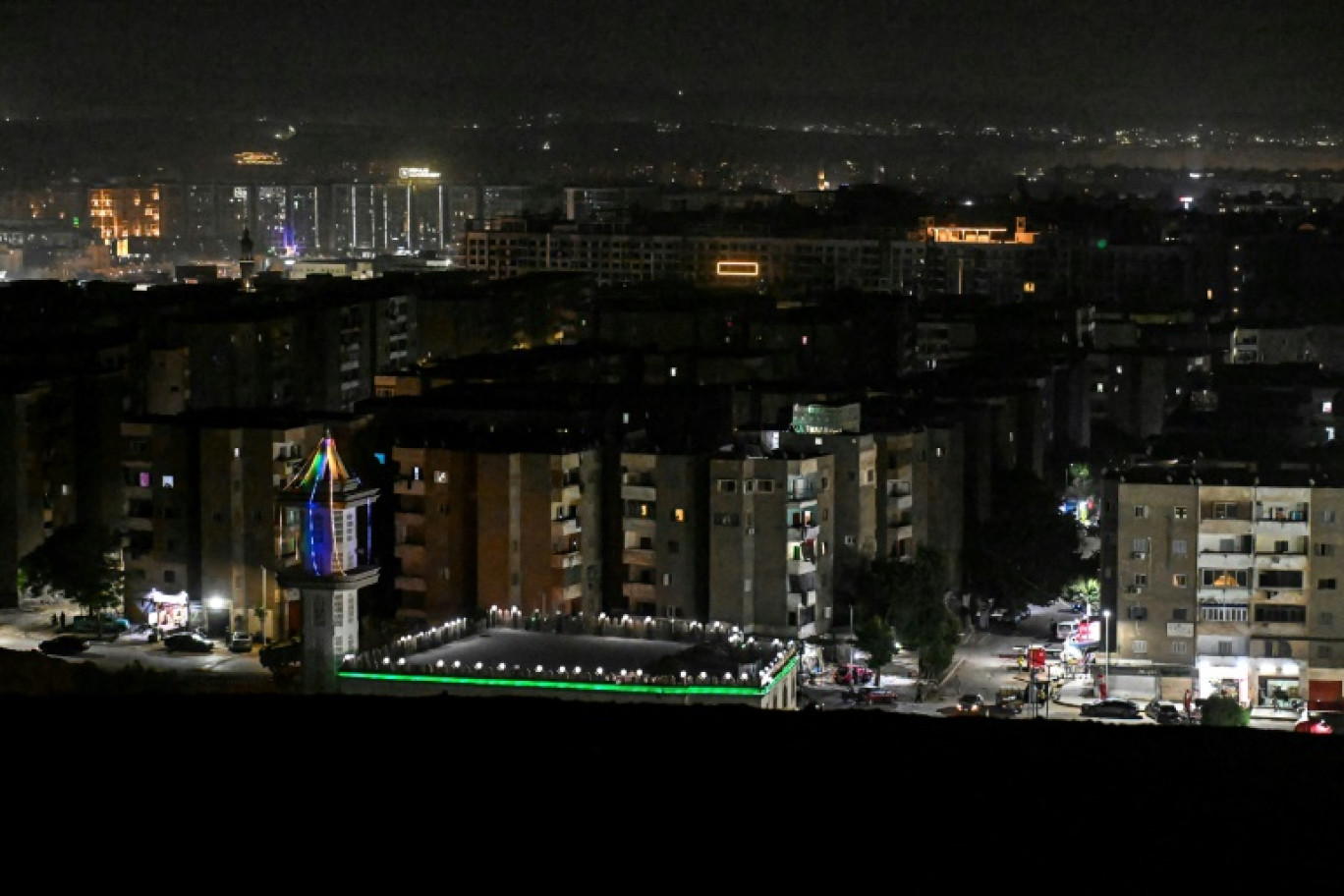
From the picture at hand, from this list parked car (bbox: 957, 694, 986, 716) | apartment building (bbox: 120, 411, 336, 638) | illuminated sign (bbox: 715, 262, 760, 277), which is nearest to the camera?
parked car (bbox: 957, 694, 986, 716)

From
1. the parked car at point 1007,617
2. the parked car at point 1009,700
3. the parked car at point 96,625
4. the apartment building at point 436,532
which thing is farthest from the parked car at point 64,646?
the parked car at point 1007,617

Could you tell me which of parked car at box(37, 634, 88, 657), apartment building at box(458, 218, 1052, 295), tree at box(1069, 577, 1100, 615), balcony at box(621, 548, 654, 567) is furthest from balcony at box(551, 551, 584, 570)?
apartment building at box(458, 218, 1052, 295)

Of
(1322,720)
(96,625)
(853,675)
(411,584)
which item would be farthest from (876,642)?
(96,625)

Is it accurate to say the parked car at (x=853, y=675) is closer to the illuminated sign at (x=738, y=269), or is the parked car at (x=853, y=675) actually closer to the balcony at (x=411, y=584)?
the balcony at (x=411, y=584)

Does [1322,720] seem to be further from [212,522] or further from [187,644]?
[212,522]

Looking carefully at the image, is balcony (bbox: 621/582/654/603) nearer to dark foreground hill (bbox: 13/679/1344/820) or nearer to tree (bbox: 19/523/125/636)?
tree (bbox: 19/523/125/636)

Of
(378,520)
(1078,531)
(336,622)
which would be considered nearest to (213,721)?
(336,622)
